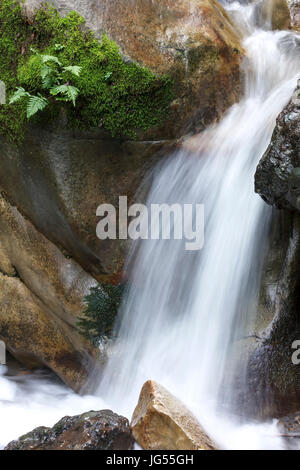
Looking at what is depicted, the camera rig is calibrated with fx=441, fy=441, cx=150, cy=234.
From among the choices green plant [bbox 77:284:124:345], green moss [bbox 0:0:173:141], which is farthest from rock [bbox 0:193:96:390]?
green moss [bbox 0:0:173:141]

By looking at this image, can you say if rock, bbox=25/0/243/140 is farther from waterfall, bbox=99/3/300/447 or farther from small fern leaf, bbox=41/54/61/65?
small fern leaf, bbox=41/54/61/65

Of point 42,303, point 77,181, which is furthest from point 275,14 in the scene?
point 42,303

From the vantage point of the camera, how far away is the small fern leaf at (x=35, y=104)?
4008mm

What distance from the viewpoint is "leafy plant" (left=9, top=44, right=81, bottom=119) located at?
4059mm

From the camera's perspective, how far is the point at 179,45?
15.1 feet

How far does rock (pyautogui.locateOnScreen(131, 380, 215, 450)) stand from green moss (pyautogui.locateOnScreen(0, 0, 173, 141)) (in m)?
2.57

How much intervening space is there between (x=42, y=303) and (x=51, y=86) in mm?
2348

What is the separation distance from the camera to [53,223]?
475 cm

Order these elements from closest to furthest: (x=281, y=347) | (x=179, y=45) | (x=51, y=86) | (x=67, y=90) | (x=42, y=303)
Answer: (x=281, y=347), (x=67, y=90), (x=51, y=86), (x=179, y=45), (x=42, y=303)

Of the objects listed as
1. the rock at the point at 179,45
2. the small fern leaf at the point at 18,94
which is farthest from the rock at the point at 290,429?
the small fern leaf at the point at 18,94

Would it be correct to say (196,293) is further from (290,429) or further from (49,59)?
(49,59)

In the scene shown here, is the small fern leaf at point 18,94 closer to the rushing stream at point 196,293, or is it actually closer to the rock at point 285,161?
the rushing stream at point 196,293
